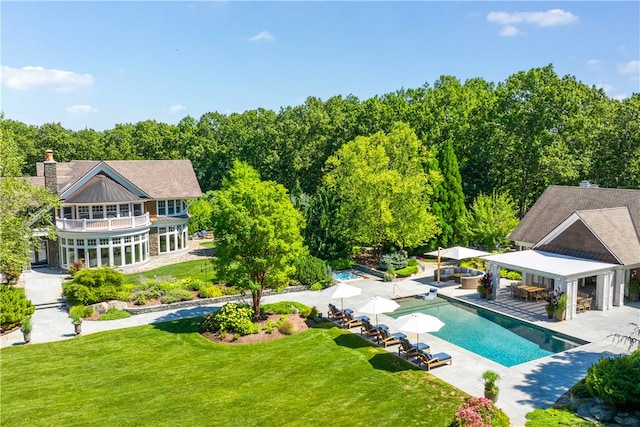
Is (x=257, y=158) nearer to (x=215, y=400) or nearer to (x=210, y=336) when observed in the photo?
(x=210, y=336)

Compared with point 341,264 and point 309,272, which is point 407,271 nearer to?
point 341,264

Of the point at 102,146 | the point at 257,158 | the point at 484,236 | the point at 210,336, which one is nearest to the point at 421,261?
the point at 484,236

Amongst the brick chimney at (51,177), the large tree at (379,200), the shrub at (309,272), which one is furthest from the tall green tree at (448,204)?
the brick chimney at (51,177)

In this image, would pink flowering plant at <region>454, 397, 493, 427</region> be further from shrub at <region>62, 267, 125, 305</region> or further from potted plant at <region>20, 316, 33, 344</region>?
shrub at <region>62, 267, 125, 305</region>

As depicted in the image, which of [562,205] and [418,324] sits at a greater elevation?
[562,205]

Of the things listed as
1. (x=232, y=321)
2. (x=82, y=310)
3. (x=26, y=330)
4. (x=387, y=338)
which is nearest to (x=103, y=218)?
(x=82, y=310)

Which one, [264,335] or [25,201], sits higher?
[25,201]

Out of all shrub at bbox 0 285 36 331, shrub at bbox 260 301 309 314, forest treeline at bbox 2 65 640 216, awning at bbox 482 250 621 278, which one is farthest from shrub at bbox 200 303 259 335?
forest treeline at bbox 2 65 640 216
